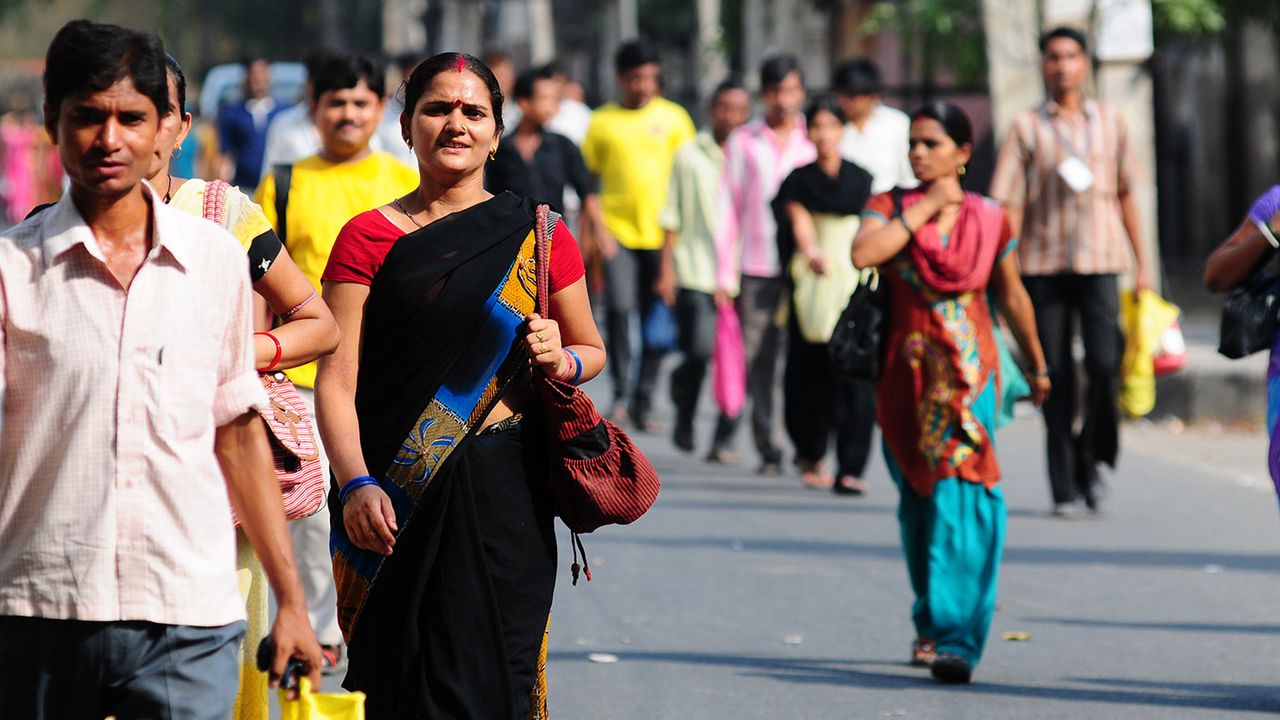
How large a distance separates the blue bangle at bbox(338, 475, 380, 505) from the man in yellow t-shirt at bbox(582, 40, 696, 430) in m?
9.03

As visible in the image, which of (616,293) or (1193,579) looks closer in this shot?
(1193,579)

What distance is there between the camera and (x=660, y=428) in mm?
13898

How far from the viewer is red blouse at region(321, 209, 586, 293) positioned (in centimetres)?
470

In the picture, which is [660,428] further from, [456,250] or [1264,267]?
[456,250]

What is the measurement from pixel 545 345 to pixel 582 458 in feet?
0.93

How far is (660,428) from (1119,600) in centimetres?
561

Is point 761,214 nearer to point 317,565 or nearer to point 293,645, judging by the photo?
point 317,565

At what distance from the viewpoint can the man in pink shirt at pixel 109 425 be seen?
3.50 metres

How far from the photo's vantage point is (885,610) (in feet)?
27.2

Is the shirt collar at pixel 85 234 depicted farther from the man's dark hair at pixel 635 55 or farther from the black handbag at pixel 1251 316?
the man's dark hair at pixel 635 55

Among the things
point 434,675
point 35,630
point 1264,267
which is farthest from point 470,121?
point 1264,267

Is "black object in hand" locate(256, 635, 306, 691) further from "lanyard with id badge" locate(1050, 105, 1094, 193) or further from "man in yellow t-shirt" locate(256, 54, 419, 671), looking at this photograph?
"lanyard with id badge" locate(1050, 105, 1094, 193)

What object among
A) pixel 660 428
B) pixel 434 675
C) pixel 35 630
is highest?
pixel 35 630

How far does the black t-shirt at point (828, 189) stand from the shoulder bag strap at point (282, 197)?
4.74 metres
